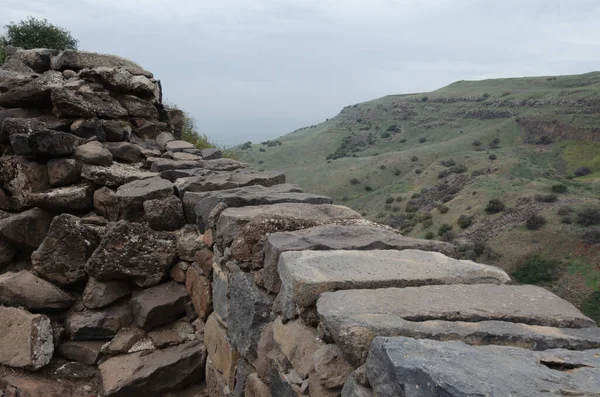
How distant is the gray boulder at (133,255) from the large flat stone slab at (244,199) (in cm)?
37

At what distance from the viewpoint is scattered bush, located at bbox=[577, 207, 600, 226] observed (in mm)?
32406

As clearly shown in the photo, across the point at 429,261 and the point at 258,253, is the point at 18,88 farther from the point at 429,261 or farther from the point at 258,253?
the point at 429,261

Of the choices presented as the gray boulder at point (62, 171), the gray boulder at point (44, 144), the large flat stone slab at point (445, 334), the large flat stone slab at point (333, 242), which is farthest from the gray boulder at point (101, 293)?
the large flat stone slab at point (445, 334)

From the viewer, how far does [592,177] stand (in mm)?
46531

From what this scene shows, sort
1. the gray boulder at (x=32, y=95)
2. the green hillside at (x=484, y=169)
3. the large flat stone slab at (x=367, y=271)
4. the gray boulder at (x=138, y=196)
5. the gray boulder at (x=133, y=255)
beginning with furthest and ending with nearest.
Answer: the green hillside at (x=484, y=169) < the gray boulder at (x=32, y=95) < the gray boulder at (x=138, y=196) < the gray boulder at (x=133, y=255) < the large flat stone slab at (x=367, y=271)

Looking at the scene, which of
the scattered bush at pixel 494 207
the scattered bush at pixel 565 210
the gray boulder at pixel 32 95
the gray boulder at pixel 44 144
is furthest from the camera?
the scattered bush at pixel 494 207

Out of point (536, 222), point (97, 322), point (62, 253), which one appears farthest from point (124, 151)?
point (536, 222)

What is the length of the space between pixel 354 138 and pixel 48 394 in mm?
77689

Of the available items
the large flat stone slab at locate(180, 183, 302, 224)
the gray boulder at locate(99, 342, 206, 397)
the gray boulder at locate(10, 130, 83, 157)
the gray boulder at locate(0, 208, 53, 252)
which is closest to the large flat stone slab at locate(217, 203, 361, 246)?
the large flat stone slab at locate(180, 183, 302, 224)

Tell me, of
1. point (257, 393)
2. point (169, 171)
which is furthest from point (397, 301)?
point (169, 171)

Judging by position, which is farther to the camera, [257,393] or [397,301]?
[257,393]

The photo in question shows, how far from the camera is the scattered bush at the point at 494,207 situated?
1495 inches

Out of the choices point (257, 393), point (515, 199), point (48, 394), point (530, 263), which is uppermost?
point (257, 393)

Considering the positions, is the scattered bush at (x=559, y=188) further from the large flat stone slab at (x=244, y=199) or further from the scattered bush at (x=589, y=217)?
the large flat stone slab at (x=244, y=199)
